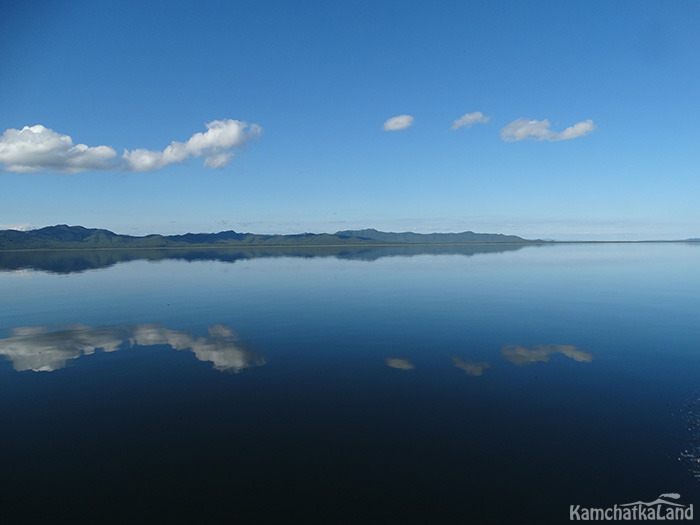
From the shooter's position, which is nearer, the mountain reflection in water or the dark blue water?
the dark blue water

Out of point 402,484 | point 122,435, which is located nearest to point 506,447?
point 402,484

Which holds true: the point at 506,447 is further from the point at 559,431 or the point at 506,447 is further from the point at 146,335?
the point at 146,335

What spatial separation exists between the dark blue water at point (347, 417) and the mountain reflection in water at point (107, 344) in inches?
7.6

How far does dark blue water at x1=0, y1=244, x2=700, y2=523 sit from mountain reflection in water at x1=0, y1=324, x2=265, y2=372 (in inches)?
7.6

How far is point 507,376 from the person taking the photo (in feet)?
63.7

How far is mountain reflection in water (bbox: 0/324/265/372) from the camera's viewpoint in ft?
73.1

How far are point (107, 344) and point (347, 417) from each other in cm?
2118

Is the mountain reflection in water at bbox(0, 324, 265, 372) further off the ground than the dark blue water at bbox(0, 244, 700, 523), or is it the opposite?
the mountain reflection in water at bbox(0, 324, 265, 372)

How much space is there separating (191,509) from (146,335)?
70.9 feet

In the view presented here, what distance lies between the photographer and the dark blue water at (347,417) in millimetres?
10773

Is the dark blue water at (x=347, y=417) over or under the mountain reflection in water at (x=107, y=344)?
under

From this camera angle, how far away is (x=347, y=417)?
1521 centimetres

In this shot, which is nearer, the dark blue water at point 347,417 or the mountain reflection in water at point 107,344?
the dark blue water at point 347,417

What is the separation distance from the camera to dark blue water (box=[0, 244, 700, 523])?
10.8 meters
